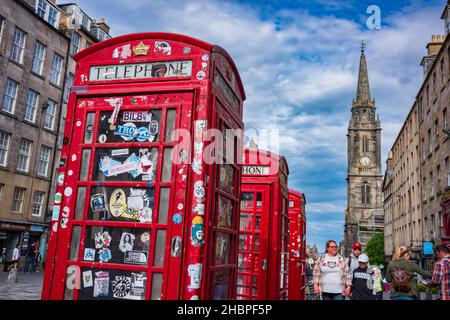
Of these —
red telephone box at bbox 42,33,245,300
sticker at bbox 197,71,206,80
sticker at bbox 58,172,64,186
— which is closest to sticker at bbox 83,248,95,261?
red telephone box at bbox 42,33,245,300

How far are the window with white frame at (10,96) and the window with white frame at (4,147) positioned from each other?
4.99 ft

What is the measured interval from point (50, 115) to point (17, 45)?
5403 mm

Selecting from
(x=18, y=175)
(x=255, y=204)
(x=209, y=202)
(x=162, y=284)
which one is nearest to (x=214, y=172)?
(x=209, y=202)

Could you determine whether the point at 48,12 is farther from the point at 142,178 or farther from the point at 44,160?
the point at 142,178

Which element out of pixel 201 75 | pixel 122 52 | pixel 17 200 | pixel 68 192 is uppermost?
pixel 122 52

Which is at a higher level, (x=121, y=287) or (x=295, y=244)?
(x=295, y=244)

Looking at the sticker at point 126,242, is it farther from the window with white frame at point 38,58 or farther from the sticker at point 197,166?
the window with white frame at point 38,58

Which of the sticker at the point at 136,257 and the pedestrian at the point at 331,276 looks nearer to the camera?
the sticker at the point at 136,257

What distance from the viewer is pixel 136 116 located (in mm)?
5125

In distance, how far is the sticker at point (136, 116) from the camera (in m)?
5.08

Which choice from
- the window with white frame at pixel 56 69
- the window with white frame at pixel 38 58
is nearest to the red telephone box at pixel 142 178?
the window with white frame at pixel 38 58

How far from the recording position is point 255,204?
9898mm

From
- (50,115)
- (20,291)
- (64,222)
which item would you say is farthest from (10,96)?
(64,222)

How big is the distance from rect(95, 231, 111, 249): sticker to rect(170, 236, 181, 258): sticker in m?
0.82
